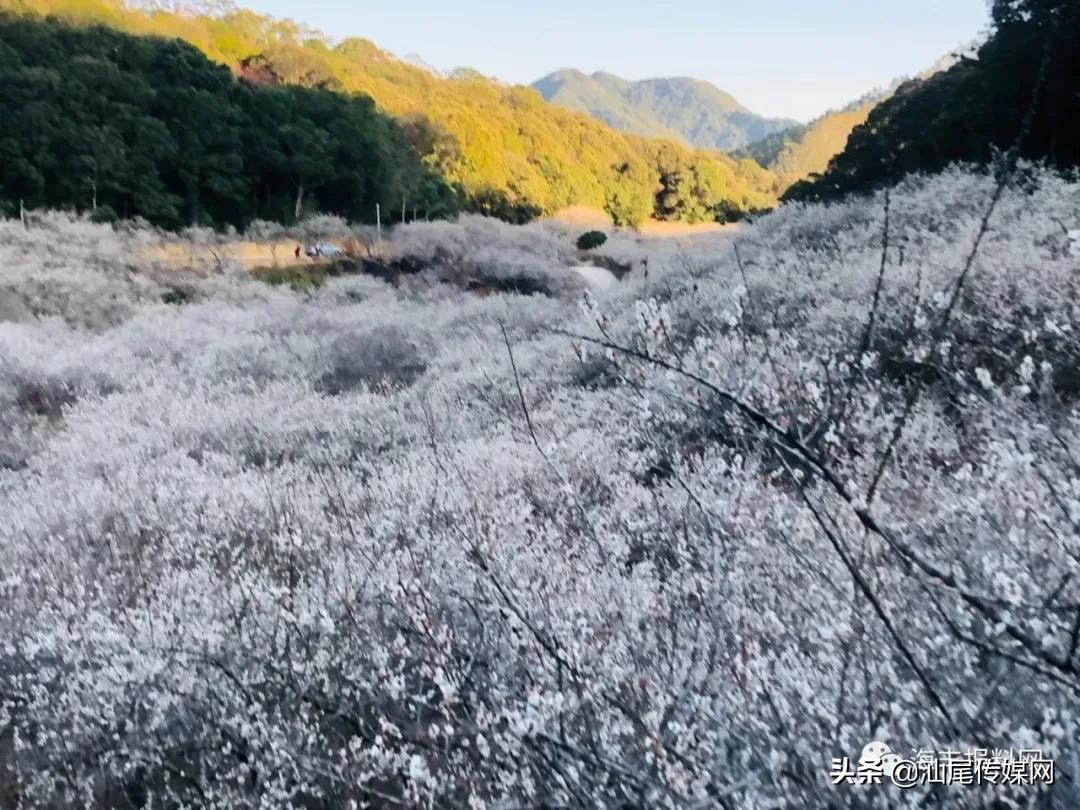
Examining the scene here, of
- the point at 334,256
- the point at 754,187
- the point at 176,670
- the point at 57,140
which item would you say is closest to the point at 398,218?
the point at 334,256

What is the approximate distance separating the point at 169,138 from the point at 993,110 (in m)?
21.3

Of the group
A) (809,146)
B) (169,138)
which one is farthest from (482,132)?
(809,146)

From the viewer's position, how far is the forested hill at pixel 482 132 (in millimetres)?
32969

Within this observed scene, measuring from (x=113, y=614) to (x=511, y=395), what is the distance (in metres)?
4.79

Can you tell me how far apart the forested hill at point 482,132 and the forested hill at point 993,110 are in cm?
1786

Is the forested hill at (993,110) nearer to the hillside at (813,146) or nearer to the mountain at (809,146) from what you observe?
the mountain at (809,146)

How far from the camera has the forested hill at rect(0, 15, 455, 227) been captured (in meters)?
20.5

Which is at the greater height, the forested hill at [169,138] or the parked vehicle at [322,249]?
the forested hill at [169,138]

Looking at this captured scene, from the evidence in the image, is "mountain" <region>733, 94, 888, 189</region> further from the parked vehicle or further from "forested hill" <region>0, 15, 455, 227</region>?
the parked vehicle

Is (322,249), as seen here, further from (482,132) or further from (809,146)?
(809,146)

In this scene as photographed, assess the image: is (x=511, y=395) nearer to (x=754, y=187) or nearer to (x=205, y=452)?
(x=205, y=452)

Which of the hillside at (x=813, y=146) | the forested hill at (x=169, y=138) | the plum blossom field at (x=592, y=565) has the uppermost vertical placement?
the hillside at (x=813, y=146)

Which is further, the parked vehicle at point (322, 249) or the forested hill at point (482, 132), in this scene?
the forested hill at point (482, 132)

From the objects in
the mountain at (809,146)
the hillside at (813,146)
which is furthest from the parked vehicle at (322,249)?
the hillside at (813,146)
